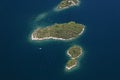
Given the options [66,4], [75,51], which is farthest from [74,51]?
[66,4]

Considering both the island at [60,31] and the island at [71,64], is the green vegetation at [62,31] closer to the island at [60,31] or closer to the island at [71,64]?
the island at [60,31]

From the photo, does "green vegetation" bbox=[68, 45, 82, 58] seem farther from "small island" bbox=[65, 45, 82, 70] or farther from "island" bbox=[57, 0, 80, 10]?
"island" bbox=[57, 0, 80, 10]

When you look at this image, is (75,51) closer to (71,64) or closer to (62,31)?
(71,64)

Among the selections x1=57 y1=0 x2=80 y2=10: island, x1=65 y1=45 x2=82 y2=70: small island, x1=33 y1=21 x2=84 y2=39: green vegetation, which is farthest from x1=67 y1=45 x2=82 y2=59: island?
x1=57 y1=0 x2=80 y2=10: island

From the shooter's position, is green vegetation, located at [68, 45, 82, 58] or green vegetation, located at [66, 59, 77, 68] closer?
green vegetation, located at [66, 59, 77, 68]

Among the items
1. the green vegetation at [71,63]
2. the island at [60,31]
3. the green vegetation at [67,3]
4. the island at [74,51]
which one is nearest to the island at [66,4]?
the green vegetation at [67,3]

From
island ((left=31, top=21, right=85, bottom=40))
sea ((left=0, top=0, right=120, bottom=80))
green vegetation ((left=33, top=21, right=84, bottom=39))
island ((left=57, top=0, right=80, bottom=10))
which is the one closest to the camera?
sea ((left=0, top=0, right=120, bottom=80))
